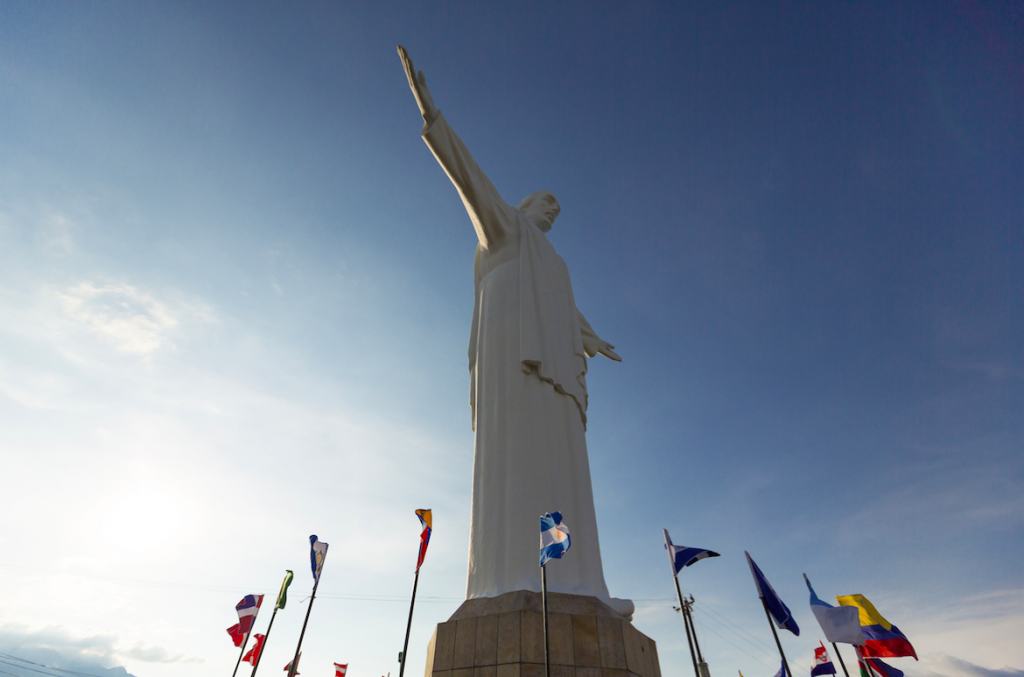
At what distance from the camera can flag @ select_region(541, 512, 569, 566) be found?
4719 millimetres

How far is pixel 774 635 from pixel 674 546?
7.89 ft

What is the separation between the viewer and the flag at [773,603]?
8.88m

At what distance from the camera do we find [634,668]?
459 centimetres

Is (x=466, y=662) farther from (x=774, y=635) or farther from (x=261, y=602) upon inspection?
(x=261, y=602)

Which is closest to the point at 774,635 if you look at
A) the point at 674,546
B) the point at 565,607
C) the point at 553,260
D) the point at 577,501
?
the point at 674,546

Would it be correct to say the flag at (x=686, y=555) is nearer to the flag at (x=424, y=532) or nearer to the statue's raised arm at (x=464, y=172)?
the flag at (x=424, y=532)

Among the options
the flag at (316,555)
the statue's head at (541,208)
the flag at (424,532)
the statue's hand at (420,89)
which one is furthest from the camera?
the flag at (316,555)

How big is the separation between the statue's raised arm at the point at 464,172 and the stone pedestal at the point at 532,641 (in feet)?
17.1

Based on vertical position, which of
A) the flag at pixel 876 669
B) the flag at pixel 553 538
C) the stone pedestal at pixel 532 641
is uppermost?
the flag at pixel 876 669

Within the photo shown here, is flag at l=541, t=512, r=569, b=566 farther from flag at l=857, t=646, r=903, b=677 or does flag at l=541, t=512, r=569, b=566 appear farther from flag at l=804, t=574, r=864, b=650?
flag at l=857, t=646, r=903, b=677

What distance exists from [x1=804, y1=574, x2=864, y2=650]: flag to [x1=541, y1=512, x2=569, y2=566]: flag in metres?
6.81

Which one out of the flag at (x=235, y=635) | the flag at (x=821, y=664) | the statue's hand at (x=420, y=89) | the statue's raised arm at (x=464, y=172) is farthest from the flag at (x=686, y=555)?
the flag at (x=235, y=635)

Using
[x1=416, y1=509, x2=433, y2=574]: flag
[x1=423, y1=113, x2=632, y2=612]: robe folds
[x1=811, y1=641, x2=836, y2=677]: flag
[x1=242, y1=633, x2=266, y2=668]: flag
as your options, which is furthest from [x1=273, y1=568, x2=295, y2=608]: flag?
[x1=811, y1=641, x2=836, y2=677]: flag

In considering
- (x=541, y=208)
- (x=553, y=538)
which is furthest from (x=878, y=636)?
(x=541, y=208)
